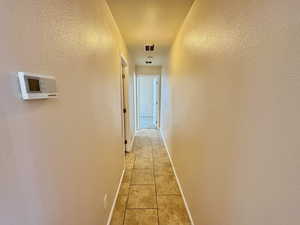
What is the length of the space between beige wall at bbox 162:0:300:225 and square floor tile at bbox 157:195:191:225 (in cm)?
47

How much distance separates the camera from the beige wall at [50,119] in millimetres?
471

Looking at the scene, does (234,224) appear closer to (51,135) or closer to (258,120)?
(258,120)

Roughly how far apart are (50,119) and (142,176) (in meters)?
2.24

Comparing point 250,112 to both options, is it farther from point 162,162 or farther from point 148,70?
point 148,70

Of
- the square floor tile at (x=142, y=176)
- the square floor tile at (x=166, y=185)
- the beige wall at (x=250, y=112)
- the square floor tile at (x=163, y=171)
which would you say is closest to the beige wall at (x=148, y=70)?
the square floor tile at (x=163, y=171)

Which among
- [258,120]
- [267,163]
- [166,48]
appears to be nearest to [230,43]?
[258,120]

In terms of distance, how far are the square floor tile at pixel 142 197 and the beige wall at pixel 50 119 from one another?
2.70 ft

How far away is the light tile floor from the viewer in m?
1.72

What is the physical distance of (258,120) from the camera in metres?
0.66

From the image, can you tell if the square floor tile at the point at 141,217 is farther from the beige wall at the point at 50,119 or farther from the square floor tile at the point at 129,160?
the square floor tile at the point at 129,160

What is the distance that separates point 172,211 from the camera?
1.83m

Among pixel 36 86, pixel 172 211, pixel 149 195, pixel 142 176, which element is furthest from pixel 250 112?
pixel 142 176

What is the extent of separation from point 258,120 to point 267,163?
185 mm

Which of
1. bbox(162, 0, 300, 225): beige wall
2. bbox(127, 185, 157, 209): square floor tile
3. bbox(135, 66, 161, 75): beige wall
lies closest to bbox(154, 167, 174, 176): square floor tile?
bbox(127, 185, 157, 209): square floor tile
